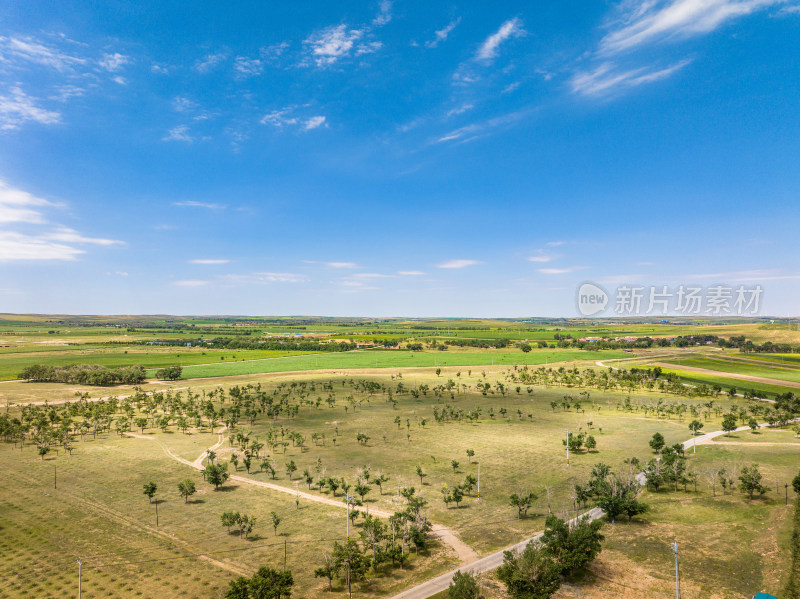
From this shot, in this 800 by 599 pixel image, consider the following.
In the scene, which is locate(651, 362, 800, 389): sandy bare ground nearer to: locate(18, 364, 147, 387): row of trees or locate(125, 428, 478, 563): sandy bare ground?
locate(125, 428, 478, 563): sandy bare ground

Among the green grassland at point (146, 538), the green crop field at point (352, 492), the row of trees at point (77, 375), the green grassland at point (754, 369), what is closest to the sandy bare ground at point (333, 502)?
the green crop field at point (352, 492)

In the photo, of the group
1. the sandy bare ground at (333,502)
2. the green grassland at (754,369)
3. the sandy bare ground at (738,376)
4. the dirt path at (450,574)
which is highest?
the green grassland at (754,369)

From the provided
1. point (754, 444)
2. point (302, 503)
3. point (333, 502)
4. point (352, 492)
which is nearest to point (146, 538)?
point (302, 503)

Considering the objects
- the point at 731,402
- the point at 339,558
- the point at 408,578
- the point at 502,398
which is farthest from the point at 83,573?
the point at 731,402

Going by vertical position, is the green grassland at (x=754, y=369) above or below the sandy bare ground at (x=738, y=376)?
above

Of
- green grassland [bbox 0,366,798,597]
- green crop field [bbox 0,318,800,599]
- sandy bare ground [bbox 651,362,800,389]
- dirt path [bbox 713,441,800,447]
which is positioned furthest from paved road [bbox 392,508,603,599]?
sandy bare ground [bbox 651,362,800,389]

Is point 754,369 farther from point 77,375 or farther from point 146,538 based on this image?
point 77,375

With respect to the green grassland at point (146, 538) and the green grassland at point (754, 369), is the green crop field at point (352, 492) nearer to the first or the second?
the green grassland at point (146, 538)

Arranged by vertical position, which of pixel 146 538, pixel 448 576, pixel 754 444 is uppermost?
pixel 754 444

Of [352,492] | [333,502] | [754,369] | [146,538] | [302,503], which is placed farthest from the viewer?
Answer: [754,369]

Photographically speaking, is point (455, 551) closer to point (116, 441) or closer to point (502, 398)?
point (116, 441)

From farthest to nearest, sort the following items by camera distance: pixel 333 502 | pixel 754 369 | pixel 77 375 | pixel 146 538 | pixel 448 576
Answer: pixel 754 369
pixel 77 375
pixel 333 502
pixel 146 538
pixel 448 576
